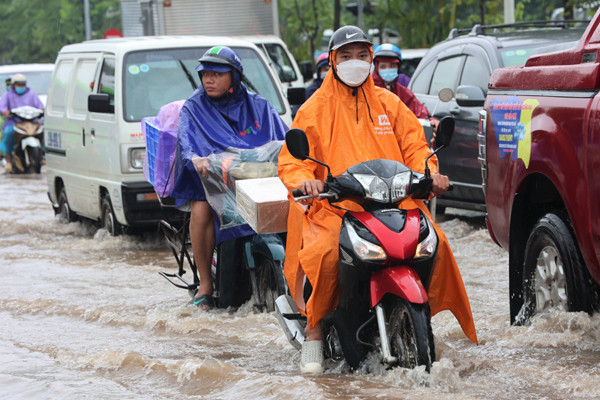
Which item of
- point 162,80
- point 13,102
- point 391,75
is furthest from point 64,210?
point 13,102

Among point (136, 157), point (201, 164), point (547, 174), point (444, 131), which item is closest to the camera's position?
point (444, 131)

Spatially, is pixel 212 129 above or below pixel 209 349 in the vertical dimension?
above

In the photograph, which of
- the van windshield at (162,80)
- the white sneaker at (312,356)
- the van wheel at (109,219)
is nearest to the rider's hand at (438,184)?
the white sneaker at (312,356)

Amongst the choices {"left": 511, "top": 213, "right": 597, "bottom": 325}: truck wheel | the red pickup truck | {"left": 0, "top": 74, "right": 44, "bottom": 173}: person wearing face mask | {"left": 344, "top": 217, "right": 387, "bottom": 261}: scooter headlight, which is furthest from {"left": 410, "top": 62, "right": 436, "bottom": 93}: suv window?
{"left": 0, "top": 74, "right": 44, "bottom": 173}: person wearing face mask

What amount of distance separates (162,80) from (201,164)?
3.95 metres

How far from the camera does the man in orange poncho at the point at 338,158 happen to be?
514 cm

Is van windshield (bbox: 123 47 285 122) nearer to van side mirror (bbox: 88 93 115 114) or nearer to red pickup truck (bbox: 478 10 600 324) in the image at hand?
van side mirror (bbox: 88 93 115 114)

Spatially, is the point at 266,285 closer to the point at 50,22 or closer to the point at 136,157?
the point at 136,157

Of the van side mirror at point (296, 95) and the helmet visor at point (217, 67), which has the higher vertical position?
the helmet visor at point (217, 67)

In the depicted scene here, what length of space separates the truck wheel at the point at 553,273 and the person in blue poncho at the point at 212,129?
1.75 m

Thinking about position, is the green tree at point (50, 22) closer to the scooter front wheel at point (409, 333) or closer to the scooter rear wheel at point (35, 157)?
the scooter rear wheel at point (35, 157)

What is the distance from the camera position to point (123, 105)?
34.0ft

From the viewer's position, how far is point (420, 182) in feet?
16.1

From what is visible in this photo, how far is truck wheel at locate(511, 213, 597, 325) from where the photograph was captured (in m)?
5.41
